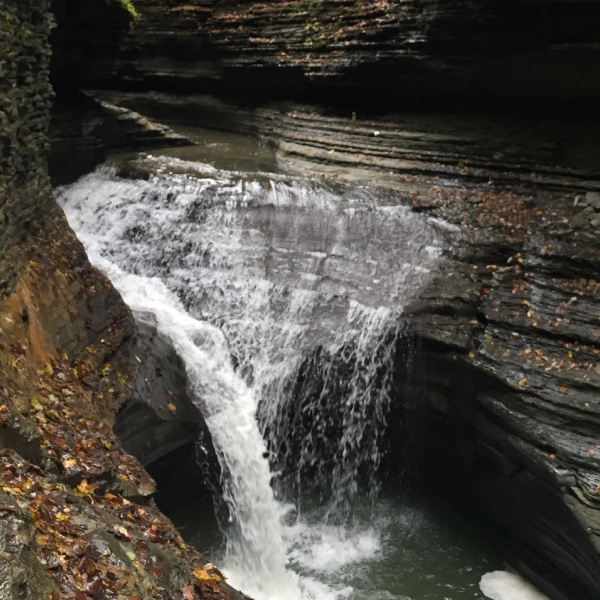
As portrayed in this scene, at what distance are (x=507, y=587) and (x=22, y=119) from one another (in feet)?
23.7

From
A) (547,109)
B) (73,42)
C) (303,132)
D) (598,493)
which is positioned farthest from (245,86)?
(598,493)

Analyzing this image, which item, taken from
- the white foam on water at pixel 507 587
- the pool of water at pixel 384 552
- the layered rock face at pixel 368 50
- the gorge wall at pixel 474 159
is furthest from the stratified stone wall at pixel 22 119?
the layered rock face at pixel 368 50

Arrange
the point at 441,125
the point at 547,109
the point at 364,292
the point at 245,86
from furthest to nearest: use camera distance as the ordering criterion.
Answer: the point at 245,86 → the point at 441,125 → the point at 547,109 → the point at 364,292

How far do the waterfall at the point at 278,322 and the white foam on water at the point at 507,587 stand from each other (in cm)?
137

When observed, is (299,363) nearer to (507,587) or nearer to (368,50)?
(507,587)

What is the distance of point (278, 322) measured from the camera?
8453mm

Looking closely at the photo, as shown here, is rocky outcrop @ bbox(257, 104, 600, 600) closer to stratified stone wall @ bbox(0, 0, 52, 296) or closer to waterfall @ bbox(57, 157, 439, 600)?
waterfall @ bbox(57, 157, 439, 600)

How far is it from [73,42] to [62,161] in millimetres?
2472

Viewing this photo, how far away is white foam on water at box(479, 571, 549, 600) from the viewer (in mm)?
7543

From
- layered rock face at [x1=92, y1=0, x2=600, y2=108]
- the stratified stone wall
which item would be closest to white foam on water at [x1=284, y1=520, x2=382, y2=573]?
the stratified stone wall

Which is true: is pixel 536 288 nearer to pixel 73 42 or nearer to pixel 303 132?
pixel 303 132

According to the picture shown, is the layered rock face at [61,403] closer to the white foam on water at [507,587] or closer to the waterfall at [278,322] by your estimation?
the waterfall at [278,322]

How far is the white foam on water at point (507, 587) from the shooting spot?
24.7 feet

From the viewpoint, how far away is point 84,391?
19.4 feet
